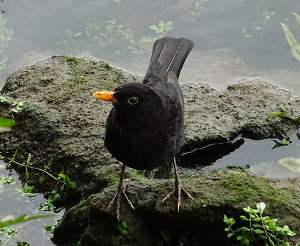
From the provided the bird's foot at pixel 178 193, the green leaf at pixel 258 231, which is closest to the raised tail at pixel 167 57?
the bird's foot at pixel 178 193

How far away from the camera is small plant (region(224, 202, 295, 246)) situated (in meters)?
3.45

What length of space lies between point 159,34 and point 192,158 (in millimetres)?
3621

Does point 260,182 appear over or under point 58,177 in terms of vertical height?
over

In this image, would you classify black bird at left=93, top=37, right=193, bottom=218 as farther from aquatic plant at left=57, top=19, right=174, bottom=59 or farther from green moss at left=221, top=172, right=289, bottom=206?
aquatic plant at left=57, top=19, right=174, bottom=59

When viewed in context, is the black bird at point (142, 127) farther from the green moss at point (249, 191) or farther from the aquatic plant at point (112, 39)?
the aquatic plant at point (112, 39)

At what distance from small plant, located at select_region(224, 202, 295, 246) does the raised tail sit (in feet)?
4.74

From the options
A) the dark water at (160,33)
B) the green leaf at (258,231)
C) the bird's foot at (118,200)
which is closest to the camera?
the green leaf at (258,231)

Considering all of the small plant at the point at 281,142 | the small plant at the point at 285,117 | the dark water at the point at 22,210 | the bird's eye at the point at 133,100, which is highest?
the bird's eye at the point at 133,100

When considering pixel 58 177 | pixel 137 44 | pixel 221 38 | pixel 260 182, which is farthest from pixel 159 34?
pixel 260 182

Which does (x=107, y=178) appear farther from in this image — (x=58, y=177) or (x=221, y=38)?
(x=221, y=38)

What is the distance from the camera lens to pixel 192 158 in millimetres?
5039

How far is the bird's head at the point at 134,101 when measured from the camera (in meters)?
3.59

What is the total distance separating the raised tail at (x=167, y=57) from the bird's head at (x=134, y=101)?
0.88m

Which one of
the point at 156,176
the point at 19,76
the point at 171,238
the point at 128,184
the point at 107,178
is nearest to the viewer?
the point at 171,238
